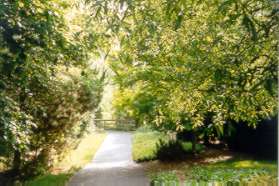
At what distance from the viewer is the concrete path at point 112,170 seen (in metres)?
10.8

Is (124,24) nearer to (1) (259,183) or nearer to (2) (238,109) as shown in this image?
(2) (238,109)

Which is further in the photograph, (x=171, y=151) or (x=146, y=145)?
(x=146, y=145)

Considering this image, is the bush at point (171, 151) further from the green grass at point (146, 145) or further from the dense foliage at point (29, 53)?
the dense foliage at point (29, 53)

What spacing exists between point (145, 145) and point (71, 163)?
15.2ft

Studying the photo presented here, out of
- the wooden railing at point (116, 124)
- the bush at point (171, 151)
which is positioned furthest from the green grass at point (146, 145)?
the wooden railing at point (116, 124)

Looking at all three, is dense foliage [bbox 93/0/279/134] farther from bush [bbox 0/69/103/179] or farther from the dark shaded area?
the dark shaded area

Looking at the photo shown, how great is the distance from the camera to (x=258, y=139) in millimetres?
13477

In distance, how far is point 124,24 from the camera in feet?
12.5

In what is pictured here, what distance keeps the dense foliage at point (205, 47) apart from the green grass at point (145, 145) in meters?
10.8

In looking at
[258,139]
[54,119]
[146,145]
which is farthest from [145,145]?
[54,119]

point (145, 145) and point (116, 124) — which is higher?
point (116, 124)

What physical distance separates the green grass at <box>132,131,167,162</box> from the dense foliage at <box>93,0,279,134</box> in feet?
35.5

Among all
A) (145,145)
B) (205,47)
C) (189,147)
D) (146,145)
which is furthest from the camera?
(145,145)

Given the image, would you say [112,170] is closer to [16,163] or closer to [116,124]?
[16,163]
